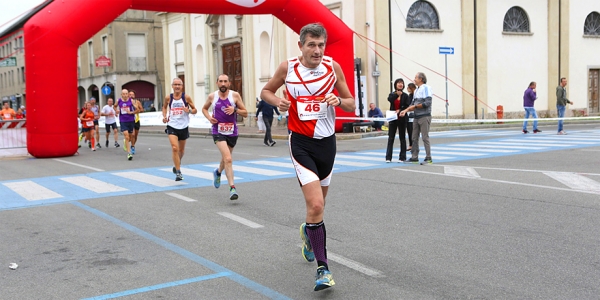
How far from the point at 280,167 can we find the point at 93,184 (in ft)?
12.9

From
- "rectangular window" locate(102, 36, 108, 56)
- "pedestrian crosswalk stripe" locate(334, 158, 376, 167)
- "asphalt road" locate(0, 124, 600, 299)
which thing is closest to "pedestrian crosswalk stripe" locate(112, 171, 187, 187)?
"asphalt road" locate(0, 124, 600, 299)

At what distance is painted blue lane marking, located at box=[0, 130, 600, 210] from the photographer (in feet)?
33.8

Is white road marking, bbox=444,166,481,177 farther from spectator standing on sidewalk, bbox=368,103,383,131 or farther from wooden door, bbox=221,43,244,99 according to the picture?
wooden door, bbox=221,43,244,99

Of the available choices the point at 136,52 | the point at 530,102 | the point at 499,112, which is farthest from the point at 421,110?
the point at 136,52

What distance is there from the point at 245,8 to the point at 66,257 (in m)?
13.8

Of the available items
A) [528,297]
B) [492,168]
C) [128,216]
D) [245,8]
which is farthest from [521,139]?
[528,297]

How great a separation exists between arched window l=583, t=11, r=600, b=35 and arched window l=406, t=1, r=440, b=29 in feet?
31.3

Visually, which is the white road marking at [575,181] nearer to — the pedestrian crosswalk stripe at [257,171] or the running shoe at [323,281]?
Answer: the pedestrian crosswalk stripe at [257,171]

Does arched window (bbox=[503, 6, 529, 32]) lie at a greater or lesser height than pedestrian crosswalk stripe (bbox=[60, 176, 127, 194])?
greater

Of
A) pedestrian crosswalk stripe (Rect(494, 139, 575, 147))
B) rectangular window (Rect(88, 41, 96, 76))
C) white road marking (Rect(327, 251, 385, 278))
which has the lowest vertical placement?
white road marking (Rect(327, 251, 385, 278))

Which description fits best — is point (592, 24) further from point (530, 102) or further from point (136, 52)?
point (136, 52)

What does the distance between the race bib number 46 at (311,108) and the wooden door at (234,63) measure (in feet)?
106

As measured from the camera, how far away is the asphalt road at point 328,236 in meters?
4.92

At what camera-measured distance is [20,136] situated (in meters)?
21.3
